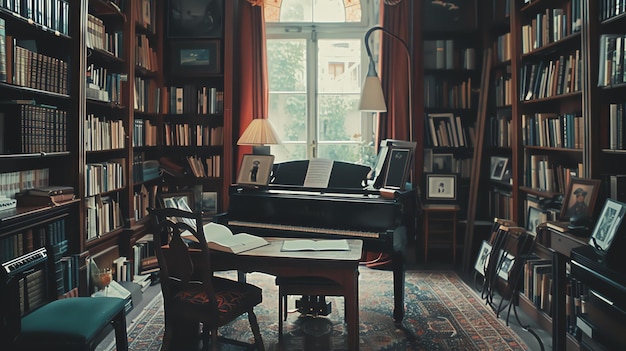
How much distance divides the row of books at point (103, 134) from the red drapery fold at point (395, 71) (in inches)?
101

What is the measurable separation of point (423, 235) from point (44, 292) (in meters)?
3.51

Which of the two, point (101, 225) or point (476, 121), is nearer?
point (101, 225)

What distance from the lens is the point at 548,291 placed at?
11.7ft

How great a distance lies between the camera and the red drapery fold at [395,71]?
18.1 ft

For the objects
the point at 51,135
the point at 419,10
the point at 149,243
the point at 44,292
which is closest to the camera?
the point at 44,292

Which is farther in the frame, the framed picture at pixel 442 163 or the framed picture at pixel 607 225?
the framed picture at pixel 442 163

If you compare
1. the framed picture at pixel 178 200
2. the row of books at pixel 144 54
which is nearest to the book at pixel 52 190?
the framed picture at pixel 178 200

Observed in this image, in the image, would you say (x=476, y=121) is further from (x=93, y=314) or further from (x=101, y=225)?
(x=93, y=314)

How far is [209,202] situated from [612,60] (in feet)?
12.8

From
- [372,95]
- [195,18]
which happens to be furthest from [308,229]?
[195,18]

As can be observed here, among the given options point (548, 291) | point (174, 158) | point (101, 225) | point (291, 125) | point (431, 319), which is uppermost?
point (291, 125)

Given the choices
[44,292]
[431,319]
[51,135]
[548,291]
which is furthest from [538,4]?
[44,292]

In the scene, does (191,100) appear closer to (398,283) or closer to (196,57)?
(196,57)

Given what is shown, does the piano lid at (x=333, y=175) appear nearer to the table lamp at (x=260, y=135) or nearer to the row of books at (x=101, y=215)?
the table lamp at (x=260, y=135)
